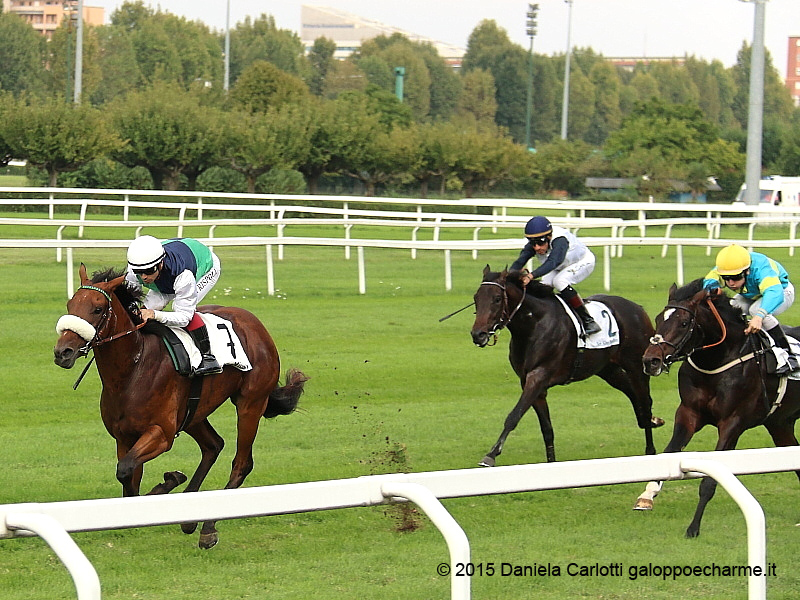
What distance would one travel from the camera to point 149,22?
94312 mm

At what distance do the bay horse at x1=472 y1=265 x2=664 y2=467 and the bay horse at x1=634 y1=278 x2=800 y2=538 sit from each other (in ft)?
3.73

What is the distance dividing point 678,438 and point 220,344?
219 centimetres

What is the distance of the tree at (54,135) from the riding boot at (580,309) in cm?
2426

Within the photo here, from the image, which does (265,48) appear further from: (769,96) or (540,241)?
(540,241)

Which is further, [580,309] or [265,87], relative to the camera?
[265,87]

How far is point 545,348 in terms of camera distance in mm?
7293

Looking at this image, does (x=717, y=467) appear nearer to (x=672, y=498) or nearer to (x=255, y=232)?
(x=672, y=498)

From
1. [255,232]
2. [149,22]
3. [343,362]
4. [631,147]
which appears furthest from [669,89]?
[343,362]

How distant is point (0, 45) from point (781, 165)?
5313cm

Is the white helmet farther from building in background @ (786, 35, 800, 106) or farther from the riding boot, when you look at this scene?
building in background @ (786, 35, 800, 106)

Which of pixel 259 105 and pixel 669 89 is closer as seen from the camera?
pixel 259 105

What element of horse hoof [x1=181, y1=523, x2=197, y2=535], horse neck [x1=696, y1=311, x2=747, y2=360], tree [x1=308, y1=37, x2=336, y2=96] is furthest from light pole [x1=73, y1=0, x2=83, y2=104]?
tree [x1=308, y1=37, x2=336, y2=96]

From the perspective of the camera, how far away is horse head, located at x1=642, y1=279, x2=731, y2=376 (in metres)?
5.78

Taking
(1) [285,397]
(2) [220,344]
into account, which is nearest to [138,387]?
(2) [220,344]
